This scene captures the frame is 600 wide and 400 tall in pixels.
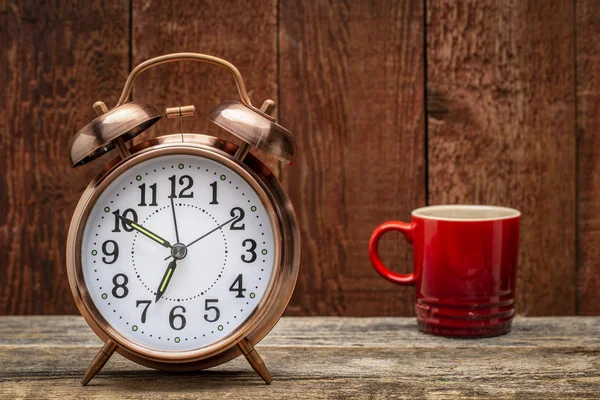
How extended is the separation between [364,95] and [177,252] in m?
0.52

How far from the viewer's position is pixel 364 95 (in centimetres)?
138

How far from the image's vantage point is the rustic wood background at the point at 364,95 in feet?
4.51

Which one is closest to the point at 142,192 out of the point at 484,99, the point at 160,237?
the point at 160,237

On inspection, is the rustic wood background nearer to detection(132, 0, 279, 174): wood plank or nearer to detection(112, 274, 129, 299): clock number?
detection(132, 0, 279, 174): wood plank

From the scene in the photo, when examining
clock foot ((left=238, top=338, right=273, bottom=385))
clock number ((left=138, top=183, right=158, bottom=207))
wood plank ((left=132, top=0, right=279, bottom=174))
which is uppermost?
wood plank ((left=132, top=0, right=279, bottom=174))

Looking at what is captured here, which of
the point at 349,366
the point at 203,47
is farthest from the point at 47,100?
the point at 349,366

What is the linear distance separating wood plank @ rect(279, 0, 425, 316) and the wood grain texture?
0.90 ft

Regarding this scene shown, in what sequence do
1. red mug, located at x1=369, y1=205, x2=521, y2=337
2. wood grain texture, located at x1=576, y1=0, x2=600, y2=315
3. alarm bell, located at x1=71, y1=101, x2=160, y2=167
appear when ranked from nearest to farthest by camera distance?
alarm bell, located at x1=71, y1=101, x2=160, y2=167 < red mug, located at x1=369, y1=205, x2=521, y2=337 < wood grain texture, located at x1=576, y1=0, x2=600, y2=315

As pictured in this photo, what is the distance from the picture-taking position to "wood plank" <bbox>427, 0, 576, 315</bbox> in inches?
→ 53.8

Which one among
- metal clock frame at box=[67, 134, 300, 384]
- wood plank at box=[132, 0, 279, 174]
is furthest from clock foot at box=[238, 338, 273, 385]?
wood plank at box=[132, 0, 279, 174]

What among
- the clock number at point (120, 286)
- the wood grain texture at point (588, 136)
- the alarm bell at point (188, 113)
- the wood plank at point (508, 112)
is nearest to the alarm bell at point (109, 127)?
the alarm bell at point (188, 113)

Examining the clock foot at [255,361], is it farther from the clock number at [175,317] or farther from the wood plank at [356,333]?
the wood plank at [356,333]

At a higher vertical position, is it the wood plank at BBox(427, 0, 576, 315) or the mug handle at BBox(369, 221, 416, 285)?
the wood plank at BBox(427, 0, 576, 315)

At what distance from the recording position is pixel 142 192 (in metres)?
1.02
